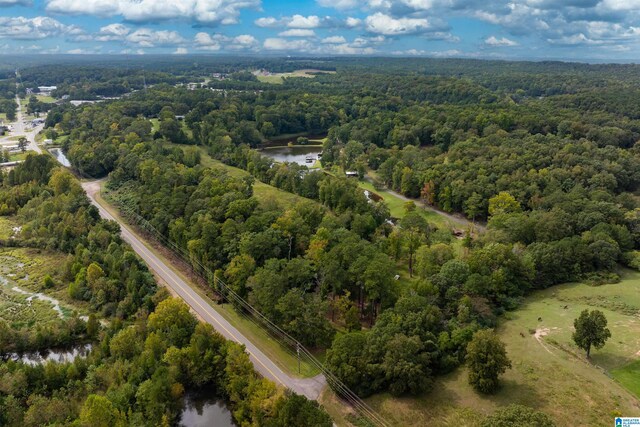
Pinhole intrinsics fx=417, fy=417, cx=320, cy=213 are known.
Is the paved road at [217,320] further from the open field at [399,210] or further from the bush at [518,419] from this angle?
the open field at [399,210]

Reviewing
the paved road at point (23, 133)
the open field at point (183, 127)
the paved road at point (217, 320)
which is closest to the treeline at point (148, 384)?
the paved road at point (217, 320)

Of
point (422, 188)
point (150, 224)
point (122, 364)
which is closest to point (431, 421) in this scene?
point (122, 364)

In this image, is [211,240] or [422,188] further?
[422,188]

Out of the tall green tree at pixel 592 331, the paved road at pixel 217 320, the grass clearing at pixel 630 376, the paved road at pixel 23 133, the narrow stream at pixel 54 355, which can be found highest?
the paved road at pixel 23 133

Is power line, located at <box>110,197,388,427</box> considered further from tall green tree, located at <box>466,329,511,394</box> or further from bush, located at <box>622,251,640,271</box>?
bush, located at <box>622,251,640,271</box>

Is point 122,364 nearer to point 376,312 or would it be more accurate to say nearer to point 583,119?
point 376,312
